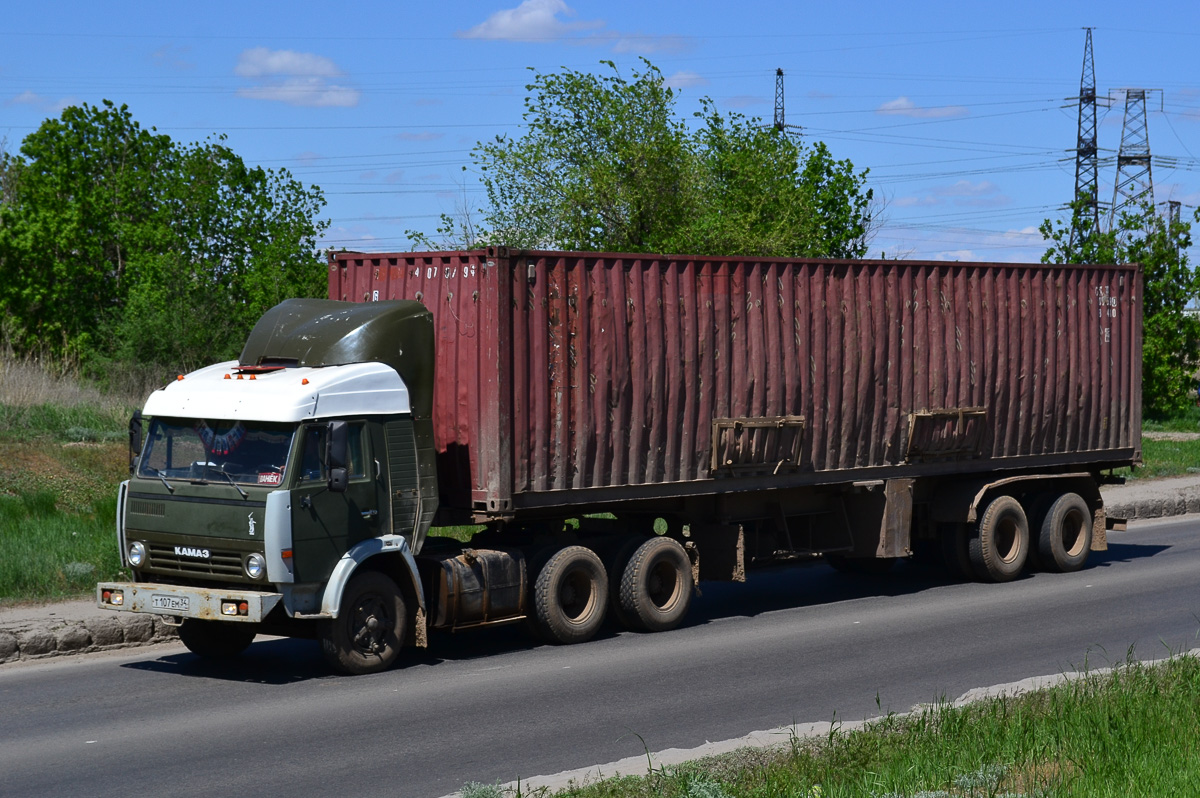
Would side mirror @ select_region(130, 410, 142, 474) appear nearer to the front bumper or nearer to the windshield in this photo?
the windshield

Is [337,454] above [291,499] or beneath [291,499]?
above

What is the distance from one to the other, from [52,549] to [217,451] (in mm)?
4699

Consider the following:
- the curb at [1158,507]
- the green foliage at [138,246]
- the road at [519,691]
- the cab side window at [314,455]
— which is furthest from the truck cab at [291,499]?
the green foliage at [138,246]

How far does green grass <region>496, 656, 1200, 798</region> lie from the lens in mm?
6070

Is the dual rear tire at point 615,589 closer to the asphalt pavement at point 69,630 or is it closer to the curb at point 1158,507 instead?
the asphalt pavement at point 69,630

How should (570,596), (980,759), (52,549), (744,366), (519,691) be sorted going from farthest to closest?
(52,549) < (744,366) < (570,596) < (519,691) < (980,759)

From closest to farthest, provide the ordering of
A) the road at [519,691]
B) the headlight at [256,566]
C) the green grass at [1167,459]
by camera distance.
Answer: the road at [519,691]
the headlight at [256,566]
the green grass at [1167,459]

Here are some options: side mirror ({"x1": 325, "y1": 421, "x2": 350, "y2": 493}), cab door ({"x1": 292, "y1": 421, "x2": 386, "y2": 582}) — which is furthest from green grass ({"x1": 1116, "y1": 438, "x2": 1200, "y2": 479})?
side mirror ({"x1": 325, "y1": 421, "x2": 350, "y2": 493})

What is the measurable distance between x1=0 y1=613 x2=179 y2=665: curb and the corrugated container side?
9.66 feet

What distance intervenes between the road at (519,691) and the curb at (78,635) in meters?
0.24

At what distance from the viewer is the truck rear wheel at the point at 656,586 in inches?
468

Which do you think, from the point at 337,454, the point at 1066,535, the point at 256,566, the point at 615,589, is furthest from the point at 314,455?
the point at 1066,535

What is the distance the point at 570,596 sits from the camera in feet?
38.5

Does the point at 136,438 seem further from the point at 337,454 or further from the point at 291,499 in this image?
the point at 337,454
